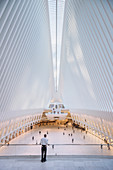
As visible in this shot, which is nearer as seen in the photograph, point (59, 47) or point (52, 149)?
point (52, 149)

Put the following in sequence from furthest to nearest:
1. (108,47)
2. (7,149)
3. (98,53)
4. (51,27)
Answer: (51,27) < (7,149) < (98,53) < (108,47)

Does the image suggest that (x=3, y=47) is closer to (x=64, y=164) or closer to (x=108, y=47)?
(x=108, y=47)

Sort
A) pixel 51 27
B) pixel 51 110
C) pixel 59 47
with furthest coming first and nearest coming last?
pixel 51 110 < pixel 59 47 < pixel 51 27

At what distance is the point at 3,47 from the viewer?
5066mm

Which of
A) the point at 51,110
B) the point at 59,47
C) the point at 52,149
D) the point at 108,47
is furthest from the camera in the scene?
the point at 51,110

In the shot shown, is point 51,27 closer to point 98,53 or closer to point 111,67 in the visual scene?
point 98,53

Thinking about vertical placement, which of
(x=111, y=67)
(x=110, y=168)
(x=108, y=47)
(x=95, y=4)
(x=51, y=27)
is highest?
(x=51, y=27)

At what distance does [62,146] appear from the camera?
8.25 metres

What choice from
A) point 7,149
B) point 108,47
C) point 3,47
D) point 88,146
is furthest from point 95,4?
point 7,149

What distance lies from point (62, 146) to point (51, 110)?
2350 cm

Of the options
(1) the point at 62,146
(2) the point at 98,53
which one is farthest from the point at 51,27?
(1) the point at 62,146

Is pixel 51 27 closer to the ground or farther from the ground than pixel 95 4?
farther from the ground

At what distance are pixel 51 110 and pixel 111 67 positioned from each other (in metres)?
27.1

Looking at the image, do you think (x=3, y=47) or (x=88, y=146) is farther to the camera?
(x=88, y=146)
